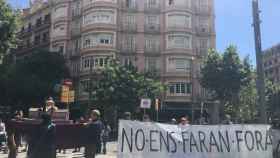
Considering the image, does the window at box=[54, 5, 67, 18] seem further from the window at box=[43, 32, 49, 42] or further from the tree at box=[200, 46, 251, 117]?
the tree at box=[200, 46, 251, 117]

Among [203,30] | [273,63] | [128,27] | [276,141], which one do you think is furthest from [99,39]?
[273,63]

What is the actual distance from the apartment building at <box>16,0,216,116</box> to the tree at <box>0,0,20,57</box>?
15138mm

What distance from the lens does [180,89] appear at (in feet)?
153

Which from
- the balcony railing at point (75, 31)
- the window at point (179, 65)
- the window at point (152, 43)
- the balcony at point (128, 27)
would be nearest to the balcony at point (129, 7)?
the balcony at point (128, 27)

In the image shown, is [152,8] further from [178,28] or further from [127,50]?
[127,50]

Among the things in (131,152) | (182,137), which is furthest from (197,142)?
(131,152)

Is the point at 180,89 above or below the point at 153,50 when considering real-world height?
below

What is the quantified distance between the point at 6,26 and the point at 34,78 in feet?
52.2

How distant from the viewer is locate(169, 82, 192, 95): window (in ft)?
153

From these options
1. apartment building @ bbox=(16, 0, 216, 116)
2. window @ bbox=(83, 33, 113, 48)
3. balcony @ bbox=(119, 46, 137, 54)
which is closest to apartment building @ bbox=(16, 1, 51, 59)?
apartment building @ bbox=(16, 0, 216, 116)

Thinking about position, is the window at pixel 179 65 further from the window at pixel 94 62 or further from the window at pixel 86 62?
the window at pixel 86 62

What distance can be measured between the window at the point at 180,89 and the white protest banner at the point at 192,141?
117 feet

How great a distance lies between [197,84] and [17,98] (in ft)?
66.3

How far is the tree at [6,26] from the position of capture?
30605 mm
